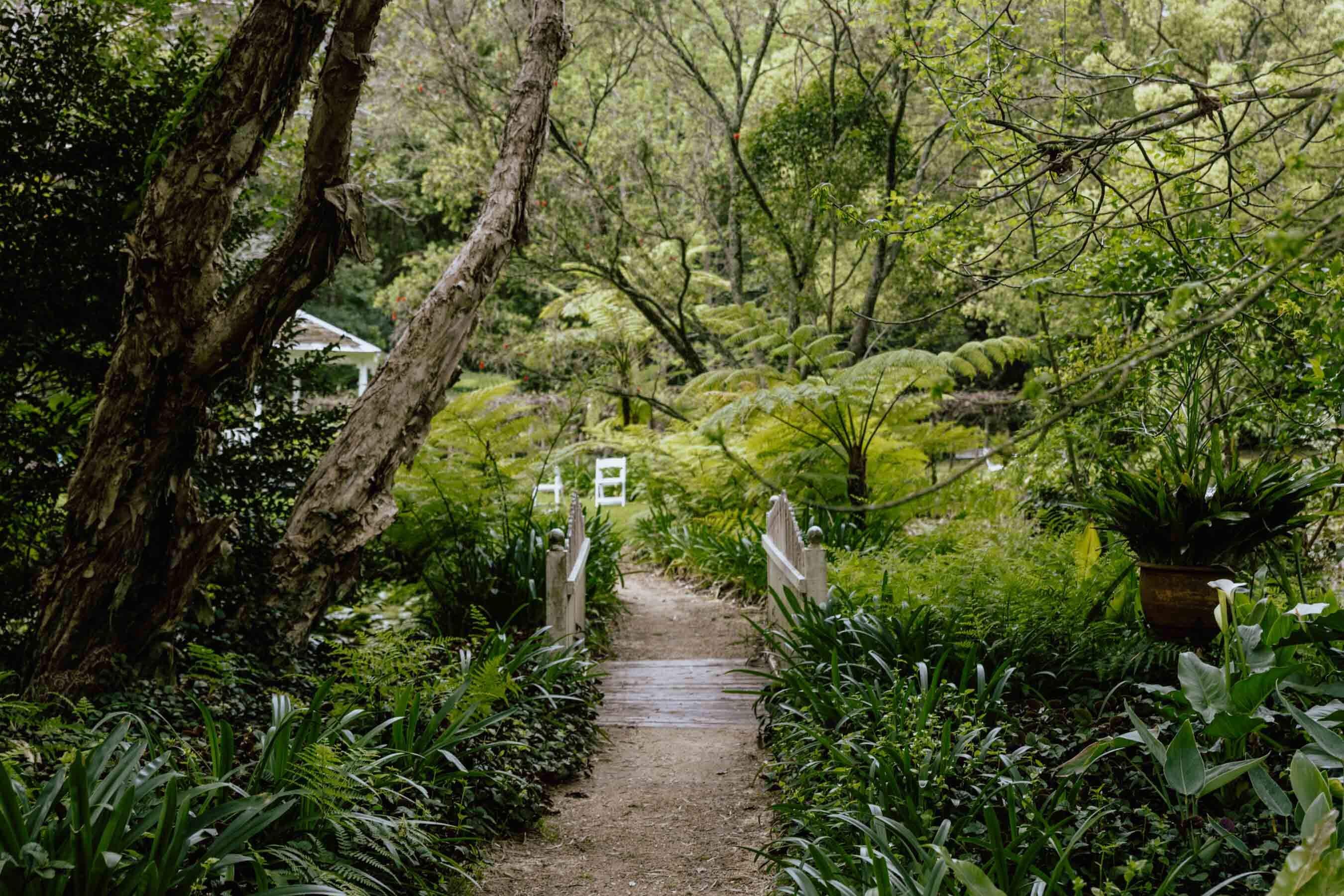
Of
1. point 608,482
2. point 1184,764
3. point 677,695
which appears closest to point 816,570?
point 677,695

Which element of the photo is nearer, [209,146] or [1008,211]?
[209,146]

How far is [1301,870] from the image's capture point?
78.6 inches

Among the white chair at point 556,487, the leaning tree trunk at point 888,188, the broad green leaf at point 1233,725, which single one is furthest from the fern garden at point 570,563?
the white chair at point 556,487

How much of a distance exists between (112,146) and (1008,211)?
13.1m

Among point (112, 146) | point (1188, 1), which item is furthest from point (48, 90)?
point (1188, 1)

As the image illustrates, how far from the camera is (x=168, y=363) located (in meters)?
4.14

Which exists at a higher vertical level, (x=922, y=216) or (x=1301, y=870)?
(x=922, y=216)

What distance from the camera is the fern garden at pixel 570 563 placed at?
2.93 meters

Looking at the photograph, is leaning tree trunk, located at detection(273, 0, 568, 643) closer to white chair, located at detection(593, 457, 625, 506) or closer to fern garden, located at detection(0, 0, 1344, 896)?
fern garden, located at detection(0, 0, 1344, 896)

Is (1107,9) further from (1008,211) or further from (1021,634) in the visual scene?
(1021,634)

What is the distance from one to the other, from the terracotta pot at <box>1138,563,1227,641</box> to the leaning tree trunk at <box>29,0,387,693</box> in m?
3.80

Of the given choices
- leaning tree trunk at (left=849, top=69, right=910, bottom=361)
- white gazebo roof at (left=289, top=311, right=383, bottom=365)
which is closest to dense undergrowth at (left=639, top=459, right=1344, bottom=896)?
leaning tree trunk at (left=849, top=69, right=910, bottom=361)

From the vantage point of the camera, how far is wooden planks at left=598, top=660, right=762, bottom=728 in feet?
19.6

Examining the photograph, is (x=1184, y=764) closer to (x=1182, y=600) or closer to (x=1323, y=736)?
(x=1323, y=736)
